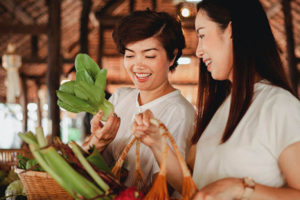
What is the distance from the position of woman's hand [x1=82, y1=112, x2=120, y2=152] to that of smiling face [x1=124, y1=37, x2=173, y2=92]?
0.98ft

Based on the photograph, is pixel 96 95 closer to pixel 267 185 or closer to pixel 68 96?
pixel 68 96

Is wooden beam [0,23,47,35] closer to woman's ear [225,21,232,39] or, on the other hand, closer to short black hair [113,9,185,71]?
short black hair [113,9,185,71]

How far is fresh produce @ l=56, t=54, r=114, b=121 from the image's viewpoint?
4.08ft

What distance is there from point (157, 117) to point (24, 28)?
594 centimetres

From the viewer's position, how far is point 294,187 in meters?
0.94

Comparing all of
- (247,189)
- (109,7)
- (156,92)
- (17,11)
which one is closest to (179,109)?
(156,92)

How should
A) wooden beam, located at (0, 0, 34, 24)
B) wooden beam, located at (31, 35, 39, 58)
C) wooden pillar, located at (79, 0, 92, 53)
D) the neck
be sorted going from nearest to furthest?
the neck
wooden pillar, located at (79, 0, 92, 53)
wooden beam, located at (0, 0, 34, 24)
wooden beam, located at (31, 35, 39, 58)

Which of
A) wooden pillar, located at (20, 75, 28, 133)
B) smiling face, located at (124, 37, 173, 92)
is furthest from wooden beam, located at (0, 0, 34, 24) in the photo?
smiling face, located at (124, 37, 173, 92)

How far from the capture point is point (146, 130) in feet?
3.47

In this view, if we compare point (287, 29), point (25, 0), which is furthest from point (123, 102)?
point (25, 0)

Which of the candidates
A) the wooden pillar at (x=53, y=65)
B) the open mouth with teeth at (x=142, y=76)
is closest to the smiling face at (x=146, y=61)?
the open mouth with teeth at (x=142, y=76)

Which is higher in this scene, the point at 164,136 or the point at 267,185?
the point at 164,136

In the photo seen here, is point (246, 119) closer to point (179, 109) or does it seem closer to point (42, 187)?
point (179, 109)

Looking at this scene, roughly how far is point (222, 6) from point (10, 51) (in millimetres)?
5526
